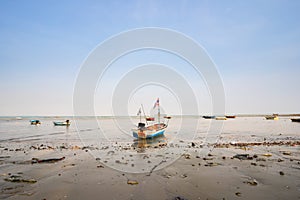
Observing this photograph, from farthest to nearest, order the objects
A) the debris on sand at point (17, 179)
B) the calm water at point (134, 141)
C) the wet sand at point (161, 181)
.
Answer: the calm water at point (134, 141), the debris on sand at point (17, 179), the wet sand at point (161, 181)

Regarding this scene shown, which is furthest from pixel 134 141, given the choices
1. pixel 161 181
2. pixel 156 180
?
pixel 161 181

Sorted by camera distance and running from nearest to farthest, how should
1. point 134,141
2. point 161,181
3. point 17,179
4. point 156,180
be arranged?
point 161,181
point 156,180
point 17,179
point 134,141

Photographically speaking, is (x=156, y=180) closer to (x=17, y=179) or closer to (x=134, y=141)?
(x=17, y=179)

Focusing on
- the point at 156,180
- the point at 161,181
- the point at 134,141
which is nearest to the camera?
the point at 161,181

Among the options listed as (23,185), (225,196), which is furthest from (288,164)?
(23,185)

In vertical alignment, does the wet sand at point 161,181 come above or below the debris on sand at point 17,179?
above

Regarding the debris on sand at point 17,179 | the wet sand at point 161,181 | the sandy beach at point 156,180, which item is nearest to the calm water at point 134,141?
the sandy beach at point 156,180

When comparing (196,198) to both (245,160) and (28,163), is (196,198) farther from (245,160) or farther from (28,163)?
(28,163)

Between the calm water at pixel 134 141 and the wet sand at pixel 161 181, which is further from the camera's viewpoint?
the calm water at pixel 134 141

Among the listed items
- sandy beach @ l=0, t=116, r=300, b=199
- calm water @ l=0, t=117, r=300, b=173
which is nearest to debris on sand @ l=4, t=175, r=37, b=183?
sandy beach @ l=0, t=116, r=300, b=199

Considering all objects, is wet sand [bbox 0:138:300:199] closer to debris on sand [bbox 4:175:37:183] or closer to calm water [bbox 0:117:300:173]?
debris on sand [bbox 4:175:37:183]

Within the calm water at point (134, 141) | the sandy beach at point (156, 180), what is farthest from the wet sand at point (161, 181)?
the calm water at point (134, 141)

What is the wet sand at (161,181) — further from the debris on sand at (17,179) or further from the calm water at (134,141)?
the calm water at (134,141)

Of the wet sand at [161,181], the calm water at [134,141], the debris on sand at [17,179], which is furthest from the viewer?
the calm water at [134,141]
